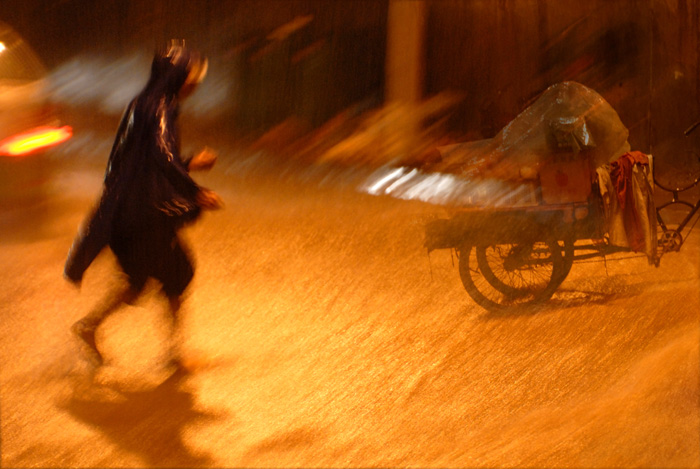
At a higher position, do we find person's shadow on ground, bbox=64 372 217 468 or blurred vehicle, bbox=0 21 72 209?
blurred vehicle, bbox=0 21 72 209

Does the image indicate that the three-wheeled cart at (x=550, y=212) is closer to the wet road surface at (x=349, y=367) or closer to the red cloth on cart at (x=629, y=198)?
the red cloth on cart at (x=629, y=198)

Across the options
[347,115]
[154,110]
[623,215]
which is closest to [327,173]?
[347,115]

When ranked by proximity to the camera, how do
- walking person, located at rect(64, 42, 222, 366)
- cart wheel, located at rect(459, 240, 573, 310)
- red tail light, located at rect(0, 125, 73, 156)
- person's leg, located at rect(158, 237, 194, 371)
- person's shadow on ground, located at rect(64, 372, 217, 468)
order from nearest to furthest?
person's shadow on ground, located at rect(64, 372, 217, 468) < walking person, located at rect(64, 42, 222, 366) < person's leg, located at rect(158, 237, 194, 371) < cart wheel, located at rect(459, 240, 573, 310) < red tail light, located at rect(0, 125, 73, 156)

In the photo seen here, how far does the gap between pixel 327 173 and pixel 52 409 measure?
276 inches

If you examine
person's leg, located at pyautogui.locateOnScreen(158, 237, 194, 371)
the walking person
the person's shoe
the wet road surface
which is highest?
the walking person

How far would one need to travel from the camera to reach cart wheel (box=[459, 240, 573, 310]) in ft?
17.8

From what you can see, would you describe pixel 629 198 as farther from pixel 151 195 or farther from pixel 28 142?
pixel 28 142

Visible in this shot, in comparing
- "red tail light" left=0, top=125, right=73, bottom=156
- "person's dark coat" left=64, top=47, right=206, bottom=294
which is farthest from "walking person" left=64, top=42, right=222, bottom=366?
"red tail light" left=0, top=125, right=73, bottom=156

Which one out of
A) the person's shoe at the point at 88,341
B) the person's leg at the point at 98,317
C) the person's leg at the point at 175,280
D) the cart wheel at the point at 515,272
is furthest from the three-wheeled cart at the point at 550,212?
the person's shoe at the point at 88,341

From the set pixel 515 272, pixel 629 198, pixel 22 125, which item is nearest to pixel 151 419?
pixel 515 272

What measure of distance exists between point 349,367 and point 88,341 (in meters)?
1.57

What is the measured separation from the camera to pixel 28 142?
7.96m

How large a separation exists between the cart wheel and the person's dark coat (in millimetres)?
2394

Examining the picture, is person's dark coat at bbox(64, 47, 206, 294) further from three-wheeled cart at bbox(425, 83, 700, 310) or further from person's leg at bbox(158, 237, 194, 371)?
three-wheeled cart at bbox(425, 83, 700, 310)
